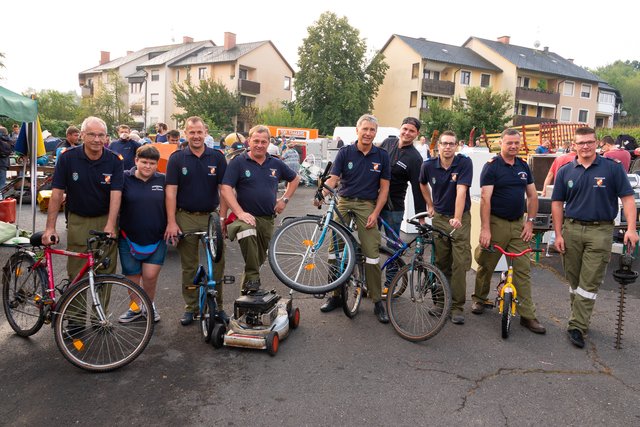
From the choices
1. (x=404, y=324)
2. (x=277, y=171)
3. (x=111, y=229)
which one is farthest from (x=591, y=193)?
(x=111, y=229)

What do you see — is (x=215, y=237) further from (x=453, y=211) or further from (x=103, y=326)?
(x=453, y=211)

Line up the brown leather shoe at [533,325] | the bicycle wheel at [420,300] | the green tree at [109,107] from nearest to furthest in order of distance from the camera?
1. the bicycle wheel at [420,300]
2. the brown leather shoe at [533,325]
3. the green tree at [109,107]

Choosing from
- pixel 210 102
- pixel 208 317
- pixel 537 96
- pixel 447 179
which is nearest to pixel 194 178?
pixel 208 317

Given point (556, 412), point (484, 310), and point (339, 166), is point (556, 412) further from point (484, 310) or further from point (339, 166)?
point (339, 166)

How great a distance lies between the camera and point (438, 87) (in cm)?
4816

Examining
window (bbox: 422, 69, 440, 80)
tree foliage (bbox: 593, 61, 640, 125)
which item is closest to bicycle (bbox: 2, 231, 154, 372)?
window (bbox: 422, 69, 440, 80)

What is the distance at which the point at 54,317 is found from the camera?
12.4 feet

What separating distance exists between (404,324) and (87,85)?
2894 inches

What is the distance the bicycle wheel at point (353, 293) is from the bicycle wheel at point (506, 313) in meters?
1.43

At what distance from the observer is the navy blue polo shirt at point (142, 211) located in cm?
449

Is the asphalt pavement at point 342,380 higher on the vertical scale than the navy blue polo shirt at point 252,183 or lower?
lower

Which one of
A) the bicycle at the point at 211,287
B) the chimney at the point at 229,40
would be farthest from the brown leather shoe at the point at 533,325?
the chimney at the point at 229,40

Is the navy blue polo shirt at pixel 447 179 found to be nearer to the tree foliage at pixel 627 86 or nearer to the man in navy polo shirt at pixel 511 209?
the man in navy polo shirt at pixel 511 209

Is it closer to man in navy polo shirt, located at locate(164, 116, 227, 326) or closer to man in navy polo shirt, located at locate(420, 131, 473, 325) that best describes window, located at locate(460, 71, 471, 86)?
man in navy polo shirt, located at locate(420, 131, 473, 325)
